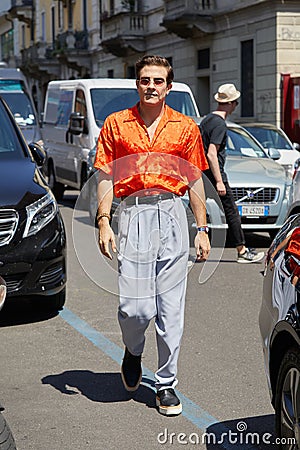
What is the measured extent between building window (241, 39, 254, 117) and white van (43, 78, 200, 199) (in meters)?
12.4

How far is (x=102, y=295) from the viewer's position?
28.6 ft

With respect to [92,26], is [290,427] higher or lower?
lower

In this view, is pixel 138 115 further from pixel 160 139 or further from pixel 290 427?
pixel 290 427

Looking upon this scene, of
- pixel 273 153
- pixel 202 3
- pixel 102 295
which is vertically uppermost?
pixel 202 3

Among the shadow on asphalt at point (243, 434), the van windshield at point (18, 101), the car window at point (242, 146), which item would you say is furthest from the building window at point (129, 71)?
the shadow on asphalt at point (243, 434)

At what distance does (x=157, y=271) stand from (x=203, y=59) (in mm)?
29058

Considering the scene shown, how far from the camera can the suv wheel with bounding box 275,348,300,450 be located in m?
3.81

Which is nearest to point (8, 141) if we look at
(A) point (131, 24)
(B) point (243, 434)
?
(B) point (243, 434)

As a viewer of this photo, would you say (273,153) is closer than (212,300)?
No

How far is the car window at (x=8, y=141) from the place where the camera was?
26.7 ft

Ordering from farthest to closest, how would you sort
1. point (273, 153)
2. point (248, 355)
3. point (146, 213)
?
point (273, 153) → point (248, 355) → point (146, 213)

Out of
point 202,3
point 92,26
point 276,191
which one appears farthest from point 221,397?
point 92,26

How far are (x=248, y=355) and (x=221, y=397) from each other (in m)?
1.00

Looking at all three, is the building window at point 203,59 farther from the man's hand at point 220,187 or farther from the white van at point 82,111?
the man's hand at point 220,187
